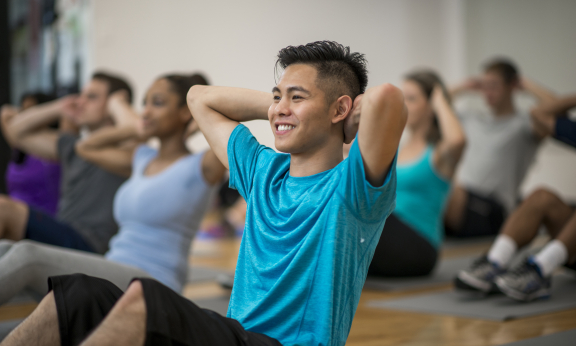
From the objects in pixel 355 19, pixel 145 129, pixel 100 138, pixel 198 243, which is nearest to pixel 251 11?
pixel 355 19

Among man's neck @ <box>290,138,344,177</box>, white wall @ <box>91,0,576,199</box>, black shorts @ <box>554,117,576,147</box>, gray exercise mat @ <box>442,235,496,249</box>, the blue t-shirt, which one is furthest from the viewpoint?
white wall @ <box>91,0,576,199</box>

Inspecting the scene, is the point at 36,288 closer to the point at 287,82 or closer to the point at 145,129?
the point at 145,129

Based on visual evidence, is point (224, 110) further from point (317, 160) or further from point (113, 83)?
point (113, 83)

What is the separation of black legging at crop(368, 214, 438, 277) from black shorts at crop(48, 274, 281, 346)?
5.30 ft

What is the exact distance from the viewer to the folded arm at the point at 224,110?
1242 millimetres

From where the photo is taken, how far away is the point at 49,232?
2.01 metres

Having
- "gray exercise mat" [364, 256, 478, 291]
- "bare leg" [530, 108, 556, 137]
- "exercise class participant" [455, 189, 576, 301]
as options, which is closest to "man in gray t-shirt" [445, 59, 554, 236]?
"bare leg" [530, 108, 556, 137]

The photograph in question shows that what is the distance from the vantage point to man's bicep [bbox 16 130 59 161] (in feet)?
8.86

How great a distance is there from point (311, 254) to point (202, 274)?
209 centimetres

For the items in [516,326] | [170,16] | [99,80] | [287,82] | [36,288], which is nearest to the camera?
[287,82]

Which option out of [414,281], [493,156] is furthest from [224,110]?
[493,156]

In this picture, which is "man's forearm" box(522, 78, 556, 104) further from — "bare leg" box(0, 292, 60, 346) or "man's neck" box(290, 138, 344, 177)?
"bare leg" box(0, 292, 60, 346)

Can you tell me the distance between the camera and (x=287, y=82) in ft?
3.52

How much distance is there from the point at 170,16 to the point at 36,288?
153 inches
